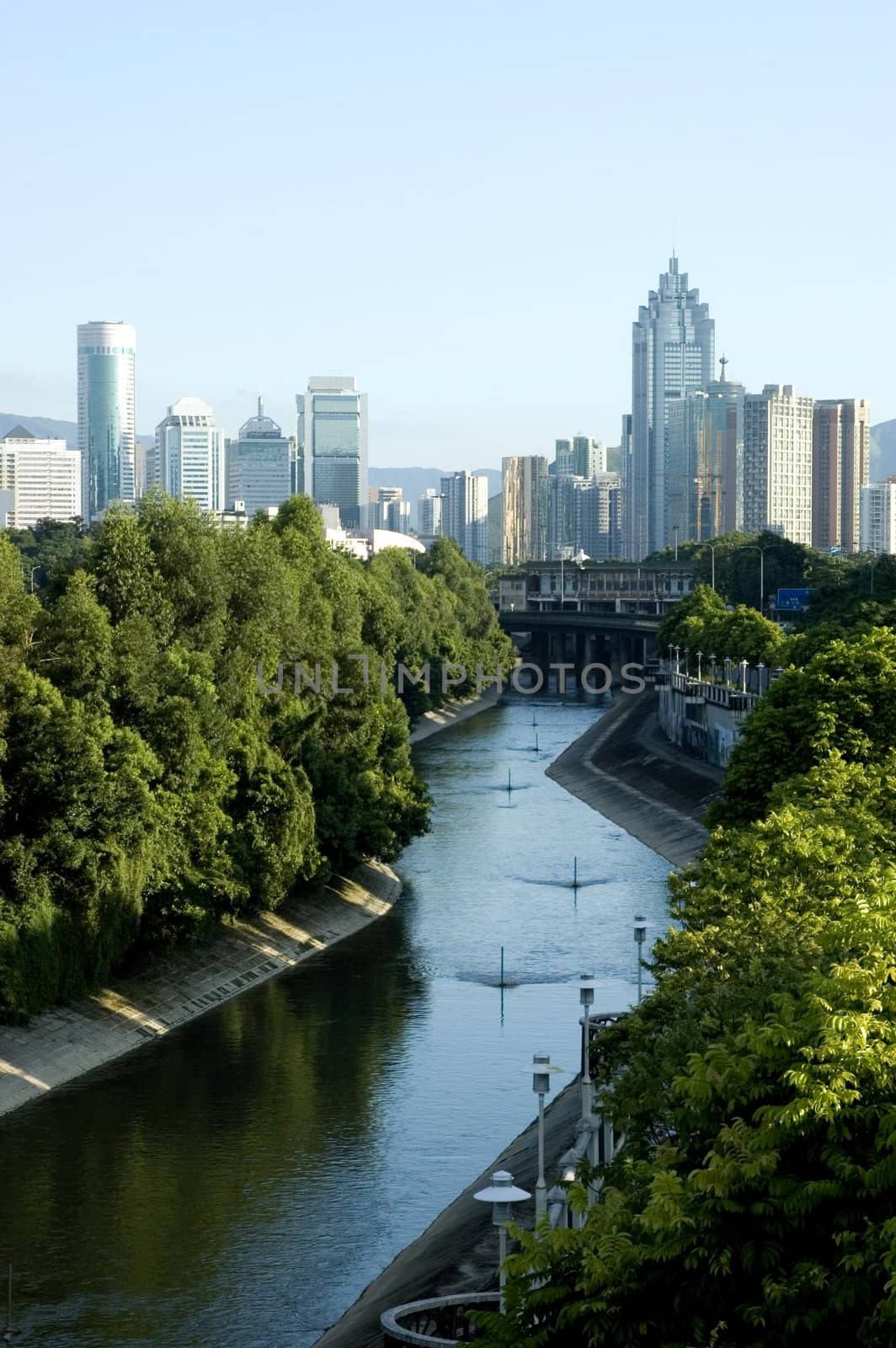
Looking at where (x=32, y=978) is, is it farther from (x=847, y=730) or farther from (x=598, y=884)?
(x=598, y=884)

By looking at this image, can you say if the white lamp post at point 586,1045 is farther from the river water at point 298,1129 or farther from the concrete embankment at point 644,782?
the concrete embankment at point 644,782

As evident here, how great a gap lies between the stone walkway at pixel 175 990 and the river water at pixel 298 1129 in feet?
2.10

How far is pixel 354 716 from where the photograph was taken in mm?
82562

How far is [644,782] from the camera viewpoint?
112500 millimetres

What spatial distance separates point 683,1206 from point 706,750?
9883cm

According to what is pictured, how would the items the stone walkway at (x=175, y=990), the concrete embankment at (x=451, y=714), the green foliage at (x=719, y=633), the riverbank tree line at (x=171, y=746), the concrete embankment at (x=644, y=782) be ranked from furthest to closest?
the concrete embankment at (x=451, y=714)
the green foliage at (x=719, y=633)
the concrete embankment at (x=644, y=782)
the riverbank tree line at (x=171, y=746)
the stone walkway at (x=175, y=990)

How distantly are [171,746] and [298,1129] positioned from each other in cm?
1606

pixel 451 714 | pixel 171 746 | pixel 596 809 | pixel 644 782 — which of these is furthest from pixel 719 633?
pixel 171 746

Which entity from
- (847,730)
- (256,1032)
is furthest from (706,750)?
(256,1032)

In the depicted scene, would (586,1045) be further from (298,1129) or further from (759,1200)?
(759,1200)

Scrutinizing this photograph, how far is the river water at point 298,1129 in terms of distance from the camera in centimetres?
3725

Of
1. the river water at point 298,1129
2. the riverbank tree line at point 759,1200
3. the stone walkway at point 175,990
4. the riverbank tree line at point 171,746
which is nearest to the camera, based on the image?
the riverbank tree line at point 759,1200

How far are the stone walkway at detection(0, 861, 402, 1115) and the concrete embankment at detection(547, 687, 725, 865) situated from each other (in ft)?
65.0

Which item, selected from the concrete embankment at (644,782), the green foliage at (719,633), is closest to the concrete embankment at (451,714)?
the concrete embankment at (644,782)
